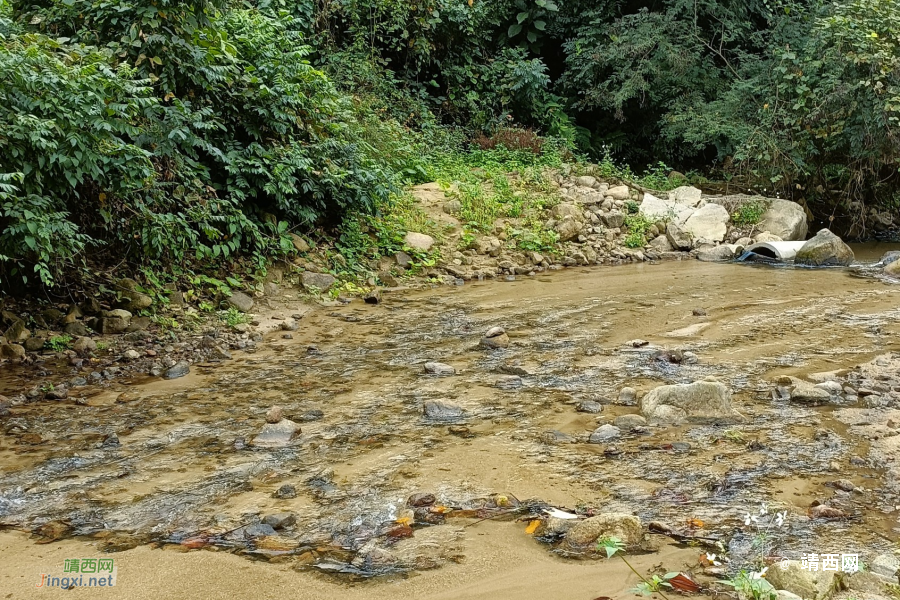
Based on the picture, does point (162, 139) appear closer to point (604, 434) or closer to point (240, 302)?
point (240, 302)

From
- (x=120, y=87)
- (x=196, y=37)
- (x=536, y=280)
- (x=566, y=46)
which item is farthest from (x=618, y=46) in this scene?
(x=120, y=87)

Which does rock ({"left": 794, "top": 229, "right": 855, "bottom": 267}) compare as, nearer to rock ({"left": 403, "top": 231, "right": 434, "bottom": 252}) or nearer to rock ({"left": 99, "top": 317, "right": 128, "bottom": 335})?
rock ({"left": 403, "top": 231, "right": 434, "bottom": 252})

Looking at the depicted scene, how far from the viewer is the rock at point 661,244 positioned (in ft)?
36.5

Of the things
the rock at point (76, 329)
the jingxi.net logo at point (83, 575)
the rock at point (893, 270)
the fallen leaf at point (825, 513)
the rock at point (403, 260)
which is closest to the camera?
the jingxi.net logo at point (83, 575)

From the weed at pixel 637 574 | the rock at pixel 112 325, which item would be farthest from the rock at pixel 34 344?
the weed at pixel 637 574

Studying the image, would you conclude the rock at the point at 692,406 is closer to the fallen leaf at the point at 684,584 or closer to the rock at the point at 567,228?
the fallen leaf at the point at 684,584

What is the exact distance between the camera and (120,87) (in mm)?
5324

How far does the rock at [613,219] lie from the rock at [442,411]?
23.9 ft

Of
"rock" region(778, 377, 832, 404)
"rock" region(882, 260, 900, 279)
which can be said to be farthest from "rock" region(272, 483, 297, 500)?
"rock" region(882, 260, 900, 279)

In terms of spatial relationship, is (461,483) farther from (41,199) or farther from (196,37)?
(196,37)

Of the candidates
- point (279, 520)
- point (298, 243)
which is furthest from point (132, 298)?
point (279, 520)

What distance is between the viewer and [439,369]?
539 cm

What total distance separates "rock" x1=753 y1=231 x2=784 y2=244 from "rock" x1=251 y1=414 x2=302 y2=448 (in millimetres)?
9008

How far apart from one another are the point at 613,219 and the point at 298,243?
5.08 m
